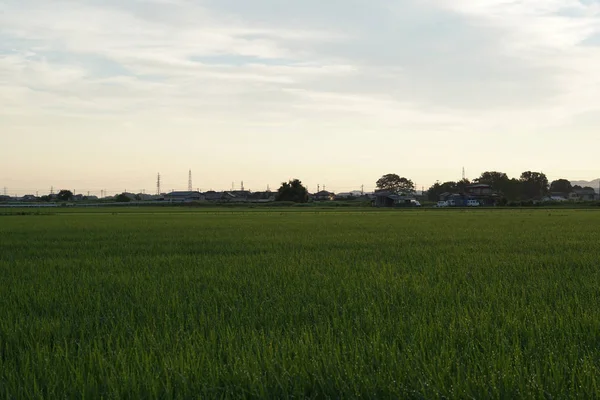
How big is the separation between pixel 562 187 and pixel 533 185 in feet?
120

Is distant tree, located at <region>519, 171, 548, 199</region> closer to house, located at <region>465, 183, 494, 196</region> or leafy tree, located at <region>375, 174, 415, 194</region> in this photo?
house, located at <region>465, 183, 494, 196</region>

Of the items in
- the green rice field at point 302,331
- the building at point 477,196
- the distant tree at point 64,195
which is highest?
the distant tree at point 64,195

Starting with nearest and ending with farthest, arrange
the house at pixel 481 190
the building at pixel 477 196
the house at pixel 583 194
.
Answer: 1. the building at pixel 477 196
2. the house at pixel 481 190
3. the house at pixel 583 194

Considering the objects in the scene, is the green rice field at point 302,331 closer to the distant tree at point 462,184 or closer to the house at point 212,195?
the distant tree at point 462,184

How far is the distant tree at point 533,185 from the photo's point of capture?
9912 cm

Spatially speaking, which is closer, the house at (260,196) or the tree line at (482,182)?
the tree line at (482,182)

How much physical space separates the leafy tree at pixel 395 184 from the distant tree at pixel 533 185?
28920 mm

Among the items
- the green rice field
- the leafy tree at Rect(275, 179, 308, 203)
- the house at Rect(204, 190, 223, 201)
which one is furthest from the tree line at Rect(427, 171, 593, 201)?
the green rice field

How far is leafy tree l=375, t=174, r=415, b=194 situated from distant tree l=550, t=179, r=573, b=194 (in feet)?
118

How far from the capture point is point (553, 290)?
17.1ft

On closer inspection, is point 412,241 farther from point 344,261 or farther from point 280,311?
point 280,311

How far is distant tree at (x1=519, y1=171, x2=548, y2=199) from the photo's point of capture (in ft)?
325

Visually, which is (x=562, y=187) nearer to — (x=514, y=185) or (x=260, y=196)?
(x=514, y=185)

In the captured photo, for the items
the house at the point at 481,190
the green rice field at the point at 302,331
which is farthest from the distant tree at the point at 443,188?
the green rice field at the point at 302,331
